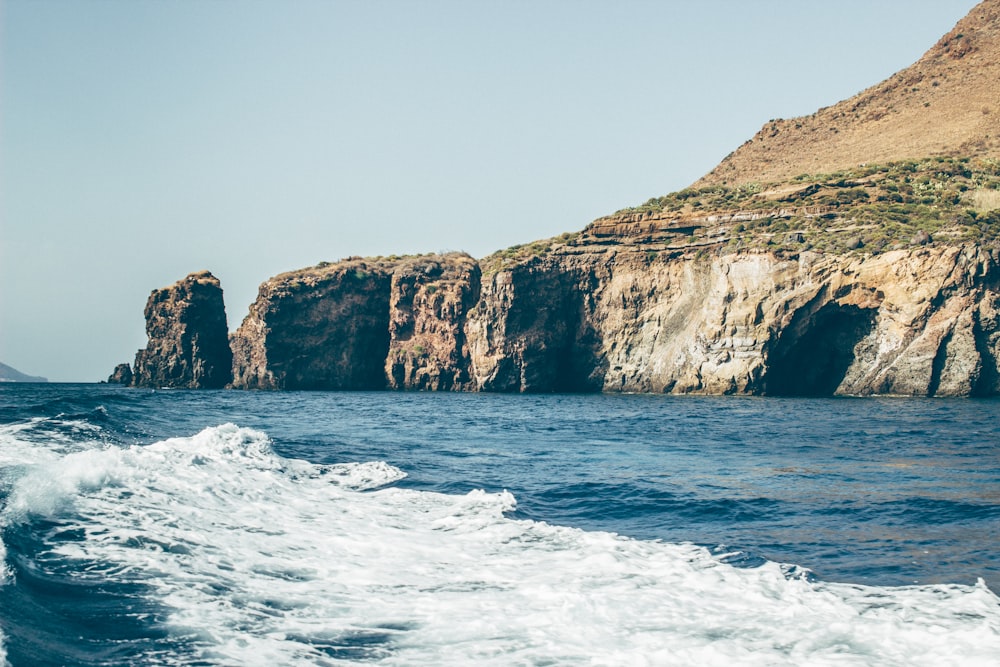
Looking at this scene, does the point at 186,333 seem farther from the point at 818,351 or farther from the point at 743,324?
the point at 818,351

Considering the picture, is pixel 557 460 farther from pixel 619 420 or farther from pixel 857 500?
pixel 619 420

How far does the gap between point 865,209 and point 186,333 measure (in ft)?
197

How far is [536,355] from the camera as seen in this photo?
6562 centimetres

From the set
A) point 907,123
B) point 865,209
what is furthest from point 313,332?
point 907,123

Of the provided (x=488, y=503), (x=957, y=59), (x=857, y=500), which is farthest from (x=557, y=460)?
(x=957, y=59)

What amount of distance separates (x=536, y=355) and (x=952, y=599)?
5719cm

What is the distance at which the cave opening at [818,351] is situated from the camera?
5034 cm

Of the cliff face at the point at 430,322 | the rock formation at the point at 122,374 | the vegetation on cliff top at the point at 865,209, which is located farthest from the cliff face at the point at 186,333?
the vegetation on cliff top at the point at 865,209

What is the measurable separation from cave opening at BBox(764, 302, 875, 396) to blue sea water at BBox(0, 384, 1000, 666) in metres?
30.3

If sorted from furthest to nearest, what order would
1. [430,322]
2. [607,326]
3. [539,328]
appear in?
[430,322] → [539,328] → [607,326]

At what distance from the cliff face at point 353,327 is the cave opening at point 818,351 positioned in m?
29.5

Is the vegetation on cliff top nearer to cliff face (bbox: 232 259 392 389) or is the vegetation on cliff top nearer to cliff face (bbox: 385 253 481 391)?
cliff face (bbox: 385 253 481 391)

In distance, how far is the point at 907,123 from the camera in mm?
85938

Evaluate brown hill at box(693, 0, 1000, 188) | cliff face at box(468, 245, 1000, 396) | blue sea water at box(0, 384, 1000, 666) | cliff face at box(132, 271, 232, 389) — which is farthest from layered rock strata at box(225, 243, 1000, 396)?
brown hill at box(693, 0, 1000, 188)
